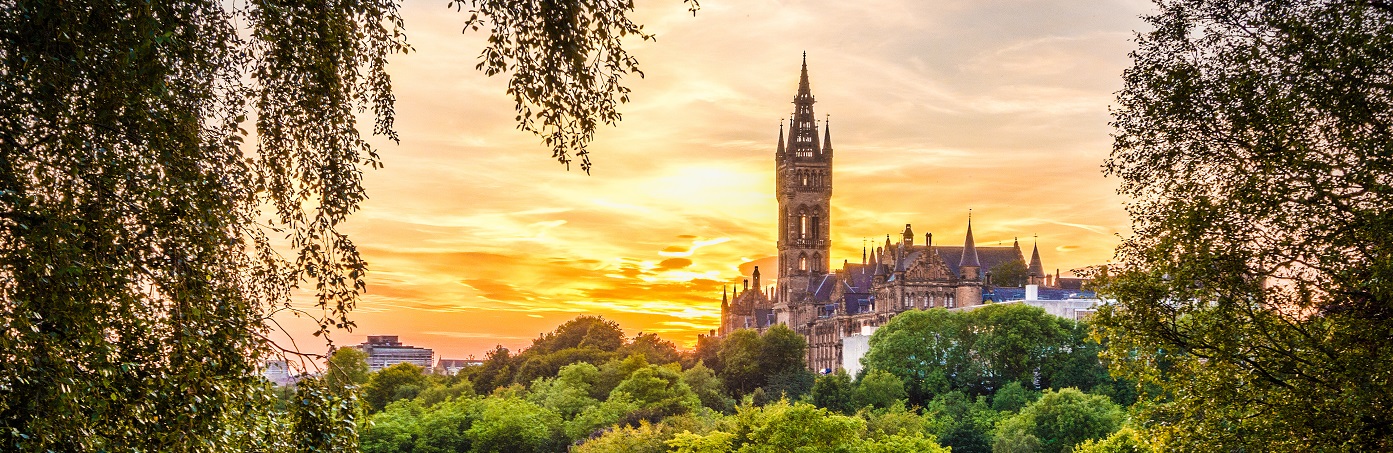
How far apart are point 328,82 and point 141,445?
8.25 ft

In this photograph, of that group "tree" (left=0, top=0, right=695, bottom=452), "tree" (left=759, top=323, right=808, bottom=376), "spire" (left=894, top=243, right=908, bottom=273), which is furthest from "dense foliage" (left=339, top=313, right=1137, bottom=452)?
"tree" (left=0, top=0, right=695, bottom=452)

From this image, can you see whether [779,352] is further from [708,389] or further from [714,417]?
[714,417]

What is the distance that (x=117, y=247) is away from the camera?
557 centimetres

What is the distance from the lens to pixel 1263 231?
15.9 m

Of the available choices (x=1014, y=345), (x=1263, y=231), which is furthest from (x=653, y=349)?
(x=1263, y=231)

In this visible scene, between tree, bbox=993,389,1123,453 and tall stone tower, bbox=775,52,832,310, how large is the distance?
85.4m

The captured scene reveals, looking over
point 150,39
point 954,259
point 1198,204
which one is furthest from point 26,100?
point 954,259

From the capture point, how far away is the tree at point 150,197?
5090 millimetres

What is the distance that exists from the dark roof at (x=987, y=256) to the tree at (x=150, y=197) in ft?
365

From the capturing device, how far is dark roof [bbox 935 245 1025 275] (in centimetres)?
11712

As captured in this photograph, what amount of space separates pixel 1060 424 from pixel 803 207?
9086cm

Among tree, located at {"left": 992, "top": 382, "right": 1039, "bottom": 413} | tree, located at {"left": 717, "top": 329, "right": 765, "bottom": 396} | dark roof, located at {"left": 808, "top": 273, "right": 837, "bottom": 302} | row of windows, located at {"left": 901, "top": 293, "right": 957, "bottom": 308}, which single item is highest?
dark roof, located at {"left": 808, "top": 273, "right": 837, "bottom": 302}

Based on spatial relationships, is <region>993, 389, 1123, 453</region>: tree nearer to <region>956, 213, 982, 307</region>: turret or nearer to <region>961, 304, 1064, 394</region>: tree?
<region>961, 304, 1064, 394</region>: tree

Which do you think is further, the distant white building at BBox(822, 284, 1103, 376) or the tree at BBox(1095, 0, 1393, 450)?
the distant white building at BBox(822, 284, 1103, 376)
